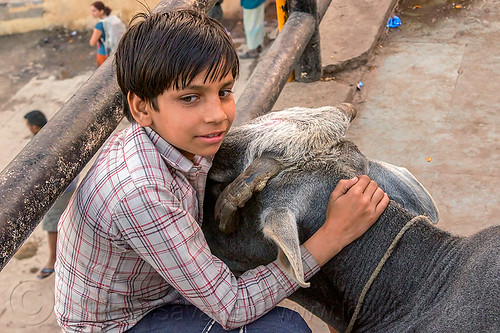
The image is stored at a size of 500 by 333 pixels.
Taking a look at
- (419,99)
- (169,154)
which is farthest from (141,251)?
(419,99)

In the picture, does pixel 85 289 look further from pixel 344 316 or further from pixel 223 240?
pixel 344 316

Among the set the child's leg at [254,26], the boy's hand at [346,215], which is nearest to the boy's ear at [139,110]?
the boy's hand at [346,215]

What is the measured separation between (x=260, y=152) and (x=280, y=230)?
11.5 inches

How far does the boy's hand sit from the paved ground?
1790mm

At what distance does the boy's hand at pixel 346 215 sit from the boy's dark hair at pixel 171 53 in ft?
1.67

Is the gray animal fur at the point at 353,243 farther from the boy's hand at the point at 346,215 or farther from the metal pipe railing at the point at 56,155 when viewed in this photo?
the metal pipe railing at the point at 56,155

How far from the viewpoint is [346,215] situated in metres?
2.16

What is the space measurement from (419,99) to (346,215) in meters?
3.48

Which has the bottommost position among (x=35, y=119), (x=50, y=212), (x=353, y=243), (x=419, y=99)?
(x=50, y=212)

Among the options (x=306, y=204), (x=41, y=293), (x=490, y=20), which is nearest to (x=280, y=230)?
(x=306, y=204)

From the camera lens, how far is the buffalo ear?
1954mm

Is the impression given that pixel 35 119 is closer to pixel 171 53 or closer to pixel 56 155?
pixel 56 155

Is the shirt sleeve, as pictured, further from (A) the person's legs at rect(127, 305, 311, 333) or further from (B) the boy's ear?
(B) the boy's ear

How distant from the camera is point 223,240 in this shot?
2375 millimetres
